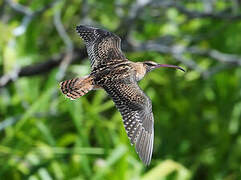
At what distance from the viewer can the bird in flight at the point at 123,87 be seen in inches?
91.4

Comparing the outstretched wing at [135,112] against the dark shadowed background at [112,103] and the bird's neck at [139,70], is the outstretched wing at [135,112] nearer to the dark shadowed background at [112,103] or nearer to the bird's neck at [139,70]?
the bird's neck at [139,70]

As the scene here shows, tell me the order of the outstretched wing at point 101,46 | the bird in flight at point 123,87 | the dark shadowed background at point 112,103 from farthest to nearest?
the dark shadowed background at point 112,103 < the outstretched wing at point 101,46 < the bird in flight at point 123,87

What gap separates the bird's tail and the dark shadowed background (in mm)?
1118

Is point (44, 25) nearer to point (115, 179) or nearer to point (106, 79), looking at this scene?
point (115, 179)

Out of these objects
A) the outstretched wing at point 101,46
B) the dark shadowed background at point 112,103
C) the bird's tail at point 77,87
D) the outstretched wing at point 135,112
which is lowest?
the dark shadowed background at point 112,103

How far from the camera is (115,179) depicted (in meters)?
4.14

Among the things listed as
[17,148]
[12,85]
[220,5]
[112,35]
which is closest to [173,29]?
[220,5]

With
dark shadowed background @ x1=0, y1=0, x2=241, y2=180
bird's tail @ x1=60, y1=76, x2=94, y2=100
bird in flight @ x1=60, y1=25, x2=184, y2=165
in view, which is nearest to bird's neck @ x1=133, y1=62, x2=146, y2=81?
bird in flight @ x1=60, y1=25, x2=184, y2=165

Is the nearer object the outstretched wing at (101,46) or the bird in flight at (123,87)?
the bird in flight at (123,87)

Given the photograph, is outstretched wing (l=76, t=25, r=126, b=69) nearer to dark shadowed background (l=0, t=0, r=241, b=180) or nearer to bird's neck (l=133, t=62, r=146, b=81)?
bird's neck (l=133, t=62, r=146, b=81)

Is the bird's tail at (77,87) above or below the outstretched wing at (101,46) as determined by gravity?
above

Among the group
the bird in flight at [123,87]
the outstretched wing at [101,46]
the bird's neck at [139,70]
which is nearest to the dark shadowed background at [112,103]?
the outstretched wing at [101,46]

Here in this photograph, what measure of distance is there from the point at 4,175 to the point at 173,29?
235cm

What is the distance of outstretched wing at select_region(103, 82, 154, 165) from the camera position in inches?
91.4
